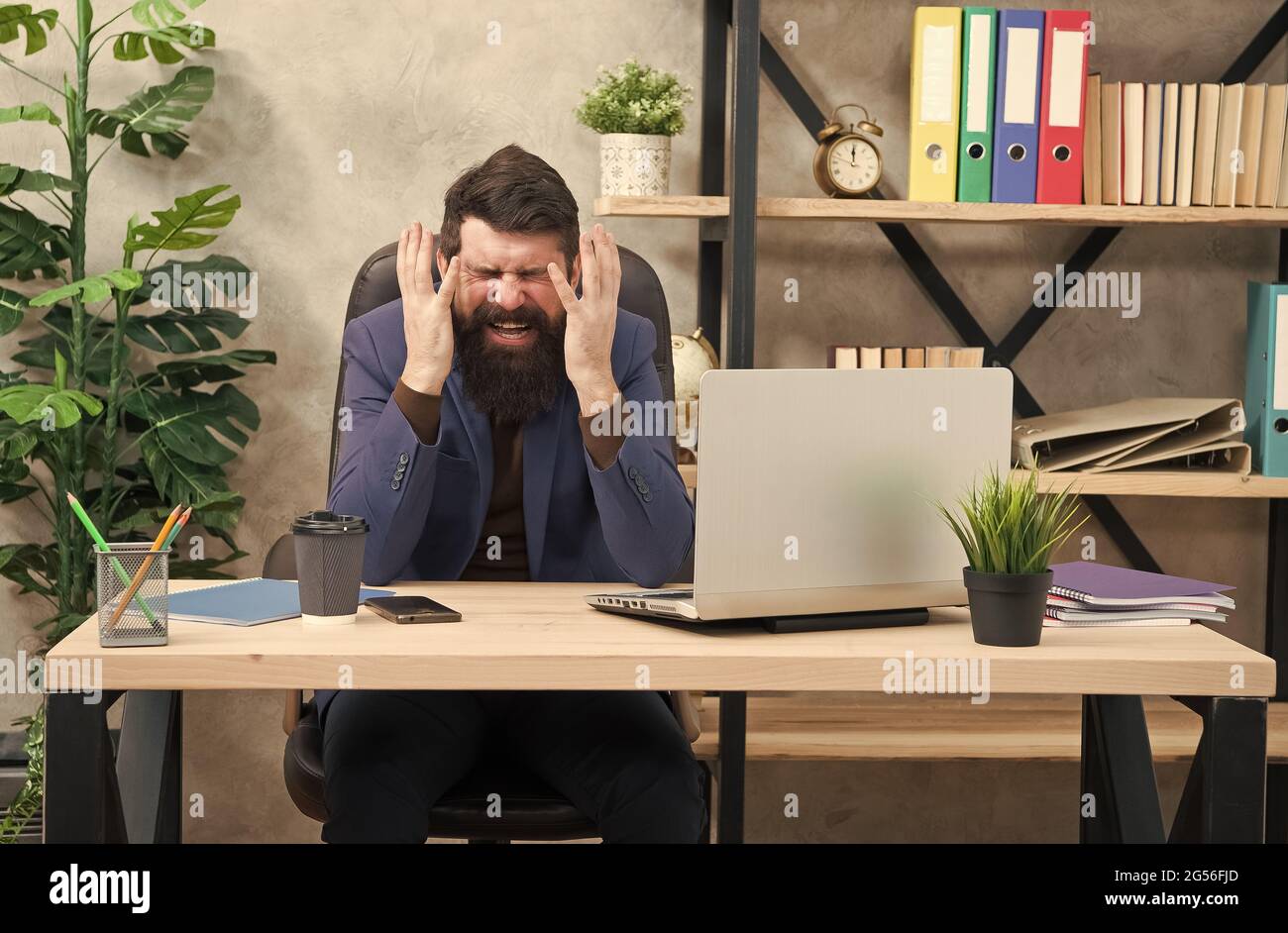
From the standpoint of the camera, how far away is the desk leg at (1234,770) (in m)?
1.24

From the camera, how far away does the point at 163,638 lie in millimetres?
1244

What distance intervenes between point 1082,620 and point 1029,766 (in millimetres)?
1600

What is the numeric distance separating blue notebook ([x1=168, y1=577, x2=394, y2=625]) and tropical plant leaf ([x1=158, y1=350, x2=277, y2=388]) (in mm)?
1042

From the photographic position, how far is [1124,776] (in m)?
1.46

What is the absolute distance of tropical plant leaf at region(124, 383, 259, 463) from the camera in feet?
7.96

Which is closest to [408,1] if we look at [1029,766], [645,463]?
[645,463]

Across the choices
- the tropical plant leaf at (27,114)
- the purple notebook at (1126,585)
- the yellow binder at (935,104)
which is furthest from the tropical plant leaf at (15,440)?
the purple notebook at (1126,585)

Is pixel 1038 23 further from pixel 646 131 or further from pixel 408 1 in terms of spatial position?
pixel 408 1

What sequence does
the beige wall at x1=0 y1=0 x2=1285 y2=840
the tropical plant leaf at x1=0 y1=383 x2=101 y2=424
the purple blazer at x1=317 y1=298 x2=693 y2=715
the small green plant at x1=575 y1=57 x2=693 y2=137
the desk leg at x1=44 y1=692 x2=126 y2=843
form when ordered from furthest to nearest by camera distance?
1. the beige wall at x1=0 y1=0 x2=1285 y2=840
2. the small green plant at x1=575 y1=57 x2=693 y2=137
3. the tropical plant leaf at x1=0 y1=383 x2=101 y2=424
4. the purple blazer at x1=317 y1=298 x2=693 y2=715
5. the desk leg at x1=44 y1=692 x2=126 y2=843

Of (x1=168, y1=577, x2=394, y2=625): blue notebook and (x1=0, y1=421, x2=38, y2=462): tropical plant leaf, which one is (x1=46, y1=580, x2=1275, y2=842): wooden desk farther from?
(x1=0, y1=421, x2=38, y2=462): tropical plant leaf

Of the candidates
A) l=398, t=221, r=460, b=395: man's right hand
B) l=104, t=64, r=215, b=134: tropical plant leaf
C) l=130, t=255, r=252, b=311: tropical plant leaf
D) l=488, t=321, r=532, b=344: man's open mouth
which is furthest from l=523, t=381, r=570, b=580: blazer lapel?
l=104, t=64, r=215, b=134: tropical plant leaf

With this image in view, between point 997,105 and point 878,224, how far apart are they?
385 millimetres

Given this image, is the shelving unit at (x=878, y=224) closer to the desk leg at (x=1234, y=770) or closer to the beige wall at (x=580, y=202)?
the beige wall at (x=580, y=202)

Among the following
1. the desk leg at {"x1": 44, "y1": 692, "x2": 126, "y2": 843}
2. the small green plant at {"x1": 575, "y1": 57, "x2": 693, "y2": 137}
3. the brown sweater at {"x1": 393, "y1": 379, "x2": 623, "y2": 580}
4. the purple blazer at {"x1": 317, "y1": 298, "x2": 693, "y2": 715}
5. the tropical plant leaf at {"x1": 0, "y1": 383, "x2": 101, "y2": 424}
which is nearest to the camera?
the desk leg at {"x1": 44, "y1": 692, "x2": 126, "y2": 843}
